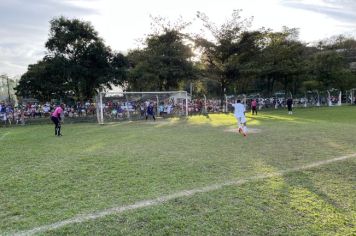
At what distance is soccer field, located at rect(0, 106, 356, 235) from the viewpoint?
5.23 metres

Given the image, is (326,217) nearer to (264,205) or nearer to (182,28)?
(264,205)

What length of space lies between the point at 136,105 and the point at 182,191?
25536 millimetres

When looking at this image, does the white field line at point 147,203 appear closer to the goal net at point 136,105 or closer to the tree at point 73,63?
the goal net at point 136,105

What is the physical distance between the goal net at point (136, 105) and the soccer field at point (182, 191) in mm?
17877

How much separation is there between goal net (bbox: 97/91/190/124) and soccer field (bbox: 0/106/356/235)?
704 inches

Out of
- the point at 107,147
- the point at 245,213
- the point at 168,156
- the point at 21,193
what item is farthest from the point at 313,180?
the point at 107,147

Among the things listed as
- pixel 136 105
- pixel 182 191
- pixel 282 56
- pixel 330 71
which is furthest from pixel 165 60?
pixel 182 191

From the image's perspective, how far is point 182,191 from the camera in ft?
23.0

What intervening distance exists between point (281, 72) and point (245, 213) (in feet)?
146

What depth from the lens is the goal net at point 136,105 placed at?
99.3ft

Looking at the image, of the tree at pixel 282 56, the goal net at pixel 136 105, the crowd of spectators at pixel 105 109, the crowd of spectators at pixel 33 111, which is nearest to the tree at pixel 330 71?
the tree at pixel 282 56

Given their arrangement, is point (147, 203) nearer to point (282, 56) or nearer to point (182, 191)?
point (182, 191)

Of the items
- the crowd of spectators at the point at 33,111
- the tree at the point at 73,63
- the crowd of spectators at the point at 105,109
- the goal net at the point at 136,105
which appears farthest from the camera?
the tree at the point at 73,63

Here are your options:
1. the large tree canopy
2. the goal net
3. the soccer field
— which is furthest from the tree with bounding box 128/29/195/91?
the soccer field
